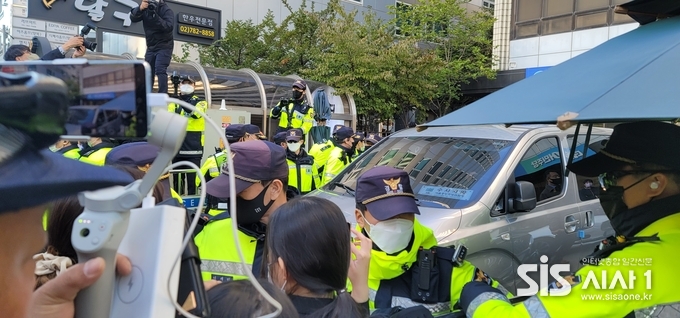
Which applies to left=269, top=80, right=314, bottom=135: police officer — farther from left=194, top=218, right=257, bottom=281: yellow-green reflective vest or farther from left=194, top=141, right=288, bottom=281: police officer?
left=194, top=218, right=257, bottom=281: yellow-green reflective vest

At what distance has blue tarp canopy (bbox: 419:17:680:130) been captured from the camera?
170 cm

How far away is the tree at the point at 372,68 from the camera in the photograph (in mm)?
16078

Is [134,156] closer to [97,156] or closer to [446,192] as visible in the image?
[97,156]

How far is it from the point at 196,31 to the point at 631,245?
14708mm

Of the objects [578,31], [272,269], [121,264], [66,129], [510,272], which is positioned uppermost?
[578,31]

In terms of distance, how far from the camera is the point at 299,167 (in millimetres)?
6484

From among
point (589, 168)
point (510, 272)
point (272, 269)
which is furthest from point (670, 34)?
point (510, 272)

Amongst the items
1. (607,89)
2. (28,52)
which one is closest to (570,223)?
(607,89)

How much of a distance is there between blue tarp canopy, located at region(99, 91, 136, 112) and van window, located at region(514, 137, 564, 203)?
13.1 feet

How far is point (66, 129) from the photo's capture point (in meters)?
0.82

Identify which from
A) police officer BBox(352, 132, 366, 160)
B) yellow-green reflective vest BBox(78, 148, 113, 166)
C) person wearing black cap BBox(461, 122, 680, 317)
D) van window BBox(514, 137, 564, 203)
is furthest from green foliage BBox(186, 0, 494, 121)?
person wearing black cap BBox(461, 122, 680, 317)

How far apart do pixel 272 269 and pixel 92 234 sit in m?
1.09

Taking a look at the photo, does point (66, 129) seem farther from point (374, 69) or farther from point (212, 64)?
point (212, 64)

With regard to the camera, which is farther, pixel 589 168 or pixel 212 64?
pixel 212 64
